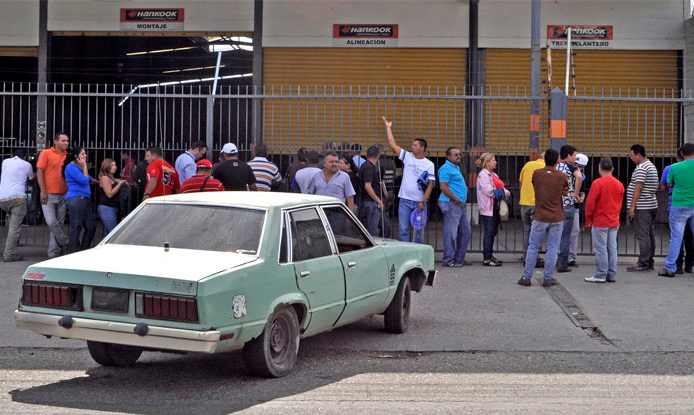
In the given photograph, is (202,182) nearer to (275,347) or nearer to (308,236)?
(308,236)

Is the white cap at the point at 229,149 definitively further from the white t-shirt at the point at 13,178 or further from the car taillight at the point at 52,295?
the car taillight at the point at 52,295

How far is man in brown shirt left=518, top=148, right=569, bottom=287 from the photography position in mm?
10844

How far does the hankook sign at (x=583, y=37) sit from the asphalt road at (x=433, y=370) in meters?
10.2

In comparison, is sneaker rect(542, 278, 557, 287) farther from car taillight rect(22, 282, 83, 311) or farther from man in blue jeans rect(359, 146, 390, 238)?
car taillight rect(22, 282, 83, 311)

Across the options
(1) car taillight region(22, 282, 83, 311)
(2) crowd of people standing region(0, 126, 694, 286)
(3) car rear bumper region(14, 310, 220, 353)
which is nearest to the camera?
(3) car rear bumper region(14, 310, 220, 353)

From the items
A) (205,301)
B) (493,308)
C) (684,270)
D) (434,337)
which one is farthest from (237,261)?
(684,270)

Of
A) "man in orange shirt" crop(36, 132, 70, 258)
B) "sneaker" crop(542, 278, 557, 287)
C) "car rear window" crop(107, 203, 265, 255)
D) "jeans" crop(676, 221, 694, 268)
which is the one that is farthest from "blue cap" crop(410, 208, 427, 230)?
"car rear window" crop(107, 203, 265, 255)

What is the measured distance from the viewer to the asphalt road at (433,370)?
598 cm

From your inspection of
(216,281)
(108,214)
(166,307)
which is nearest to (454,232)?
(108,214)

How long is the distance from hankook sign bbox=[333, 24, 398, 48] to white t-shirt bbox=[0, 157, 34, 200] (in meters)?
8.51

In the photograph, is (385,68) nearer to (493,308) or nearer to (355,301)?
(493,308)

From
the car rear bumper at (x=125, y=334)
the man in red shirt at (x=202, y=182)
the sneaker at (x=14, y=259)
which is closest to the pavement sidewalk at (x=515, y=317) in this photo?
the sneaker at (x=14, y=259)

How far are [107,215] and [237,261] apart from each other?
267 inches

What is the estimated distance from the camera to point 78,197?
12516 millimetres
